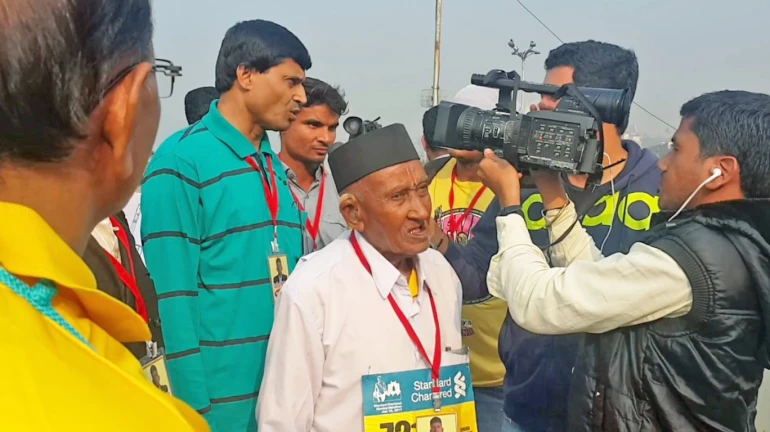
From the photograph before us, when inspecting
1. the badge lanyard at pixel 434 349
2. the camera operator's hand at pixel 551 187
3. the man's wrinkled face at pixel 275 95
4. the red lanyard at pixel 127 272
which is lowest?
the badge lanyard at pixel 434 349

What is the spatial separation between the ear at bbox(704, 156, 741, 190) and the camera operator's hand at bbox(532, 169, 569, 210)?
0.49 meters

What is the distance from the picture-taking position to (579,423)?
71.6 inches

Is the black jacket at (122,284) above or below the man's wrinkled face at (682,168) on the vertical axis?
below

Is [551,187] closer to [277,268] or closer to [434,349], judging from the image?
[434,349]

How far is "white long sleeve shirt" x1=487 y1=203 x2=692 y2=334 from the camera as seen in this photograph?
166 centimetres

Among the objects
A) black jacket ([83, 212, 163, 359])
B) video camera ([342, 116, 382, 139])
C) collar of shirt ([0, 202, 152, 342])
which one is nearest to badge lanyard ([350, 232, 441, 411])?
black jacket ([83, 212, 163, 359])

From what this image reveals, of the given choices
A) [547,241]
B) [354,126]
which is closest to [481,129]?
[547,241]

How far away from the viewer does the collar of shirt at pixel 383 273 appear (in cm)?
196

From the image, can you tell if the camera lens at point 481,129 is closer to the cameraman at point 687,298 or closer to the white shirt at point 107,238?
the cameraman at point 687,298

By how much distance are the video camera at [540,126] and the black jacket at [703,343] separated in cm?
38

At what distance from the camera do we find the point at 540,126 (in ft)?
6.79

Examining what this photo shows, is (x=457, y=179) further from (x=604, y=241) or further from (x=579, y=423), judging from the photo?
(x=579, y=423)

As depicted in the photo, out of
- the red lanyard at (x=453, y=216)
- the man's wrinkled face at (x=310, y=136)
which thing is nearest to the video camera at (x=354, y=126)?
the man's wrinkled face at (x=310, y=136)

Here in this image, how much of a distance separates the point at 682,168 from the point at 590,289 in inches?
18.8
